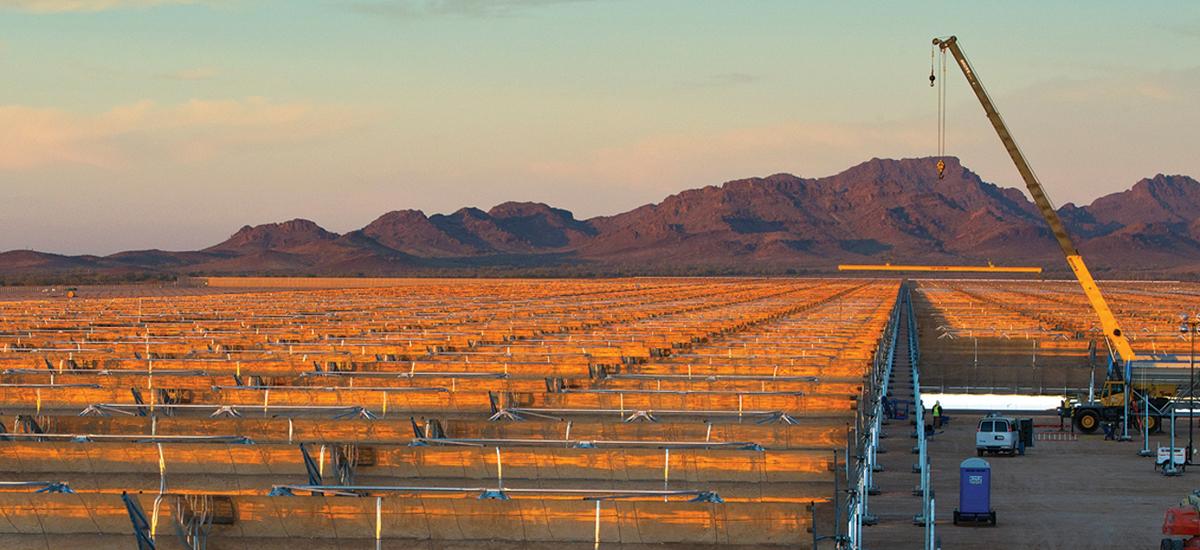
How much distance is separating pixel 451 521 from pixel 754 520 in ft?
9.10

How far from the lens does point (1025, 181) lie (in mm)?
59281

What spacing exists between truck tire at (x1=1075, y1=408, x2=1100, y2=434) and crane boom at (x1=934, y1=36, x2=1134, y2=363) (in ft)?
35.8

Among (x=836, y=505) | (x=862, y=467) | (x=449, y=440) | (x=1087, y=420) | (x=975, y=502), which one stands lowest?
(x=1087, y=420)

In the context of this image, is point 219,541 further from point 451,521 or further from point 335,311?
point 335,311

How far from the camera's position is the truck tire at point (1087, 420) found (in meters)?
41.2

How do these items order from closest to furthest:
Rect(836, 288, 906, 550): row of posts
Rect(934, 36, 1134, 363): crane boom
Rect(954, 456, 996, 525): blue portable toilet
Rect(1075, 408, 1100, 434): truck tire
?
Rect(836, 288, 906, 550): row of posts < Rect(954, 456, 996, 525): blue portable toilet < Rect(1075, 408, 1100, 434): truck tire < Rect(934, 36, 1134, 363): crane boom

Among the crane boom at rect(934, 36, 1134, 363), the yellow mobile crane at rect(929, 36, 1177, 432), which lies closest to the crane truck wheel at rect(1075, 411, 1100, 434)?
the yellow mobile crane at rect(929, 36, 1177, 432)

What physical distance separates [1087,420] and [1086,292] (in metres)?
16.9

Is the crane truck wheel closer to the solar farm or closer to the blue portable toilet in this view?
the solar farm

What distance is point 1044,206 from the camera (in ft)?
189

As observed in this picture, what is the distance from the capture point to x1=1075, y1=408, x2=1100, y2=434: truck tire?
135ft

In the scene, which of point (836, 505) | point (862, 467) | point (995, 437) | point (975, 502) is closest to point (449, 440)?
point (836, 505)

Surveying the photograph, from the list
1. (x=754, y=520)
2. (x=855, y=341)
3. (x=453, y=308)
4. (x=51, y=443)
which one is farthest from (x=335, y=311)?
(x=754, y=520)

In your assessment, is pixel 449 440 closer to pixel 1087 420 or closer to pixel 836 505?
pixel 836 505
